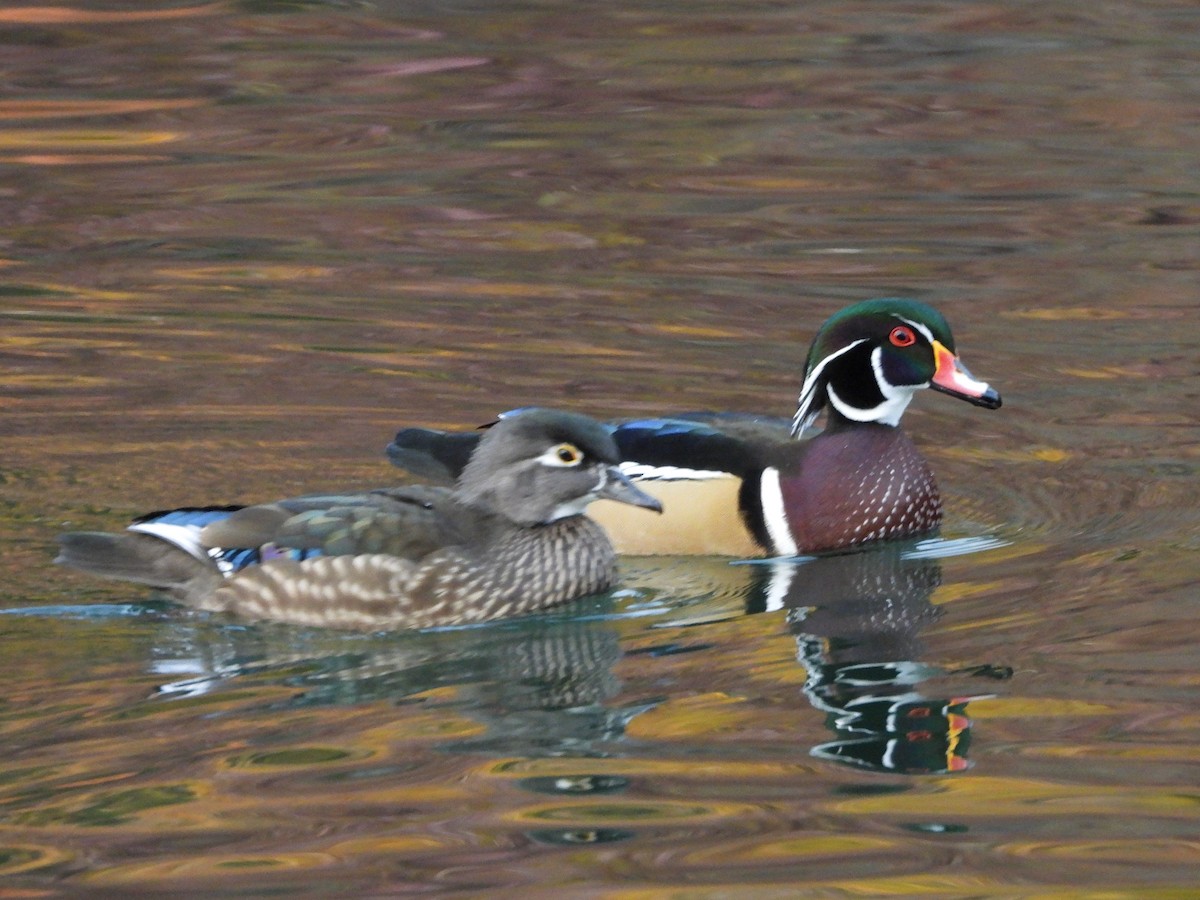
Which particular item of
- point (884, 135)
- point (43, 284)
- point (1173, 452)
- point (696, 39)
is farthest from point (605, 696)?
point (696, 39)

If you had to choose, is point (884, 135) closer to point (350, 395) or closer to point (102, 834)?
point (350, 395)

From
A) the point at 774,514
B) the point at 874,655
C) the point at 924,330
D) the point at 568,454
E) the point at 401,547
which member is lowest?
the point at 874,655

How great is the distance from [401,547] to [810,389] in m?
2.02

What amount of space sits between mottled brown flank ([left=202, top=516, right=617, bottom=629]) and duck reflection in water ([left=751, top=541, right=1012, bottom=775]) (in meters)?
0.90

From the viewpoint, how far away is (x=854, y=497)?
27.1 feet

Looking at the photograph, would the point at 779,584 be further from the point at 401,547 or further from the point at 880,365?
the point at 401,547

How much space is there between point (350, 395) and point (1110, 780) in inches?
187

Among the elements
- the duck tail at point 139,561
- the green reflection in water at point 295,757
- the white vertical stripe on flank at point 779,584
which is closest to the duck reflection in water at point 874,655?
the white vertical stripe on flank at point 779,584

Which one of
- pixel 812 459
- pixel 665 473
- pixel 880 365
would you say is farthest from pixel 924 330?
pixel 665 473

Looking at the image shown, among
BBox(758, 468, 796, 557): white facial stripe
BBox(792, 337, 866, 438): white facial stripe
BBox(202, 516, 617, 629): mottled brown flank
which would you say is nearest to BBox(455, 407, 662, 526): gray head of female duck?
BBox(202, 516, 617, 629): mottled brown flank

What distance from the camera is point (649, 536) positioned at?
8195 mm

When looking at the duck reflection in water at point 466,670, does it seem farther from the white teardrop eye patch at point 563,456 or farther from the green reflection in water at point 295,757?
the white teardrop eye patch at point 563,456

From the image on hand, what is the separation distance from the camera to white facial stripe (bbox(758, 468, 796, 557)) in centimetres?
816

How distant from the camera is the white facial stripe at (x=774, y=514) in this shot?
321 inches
